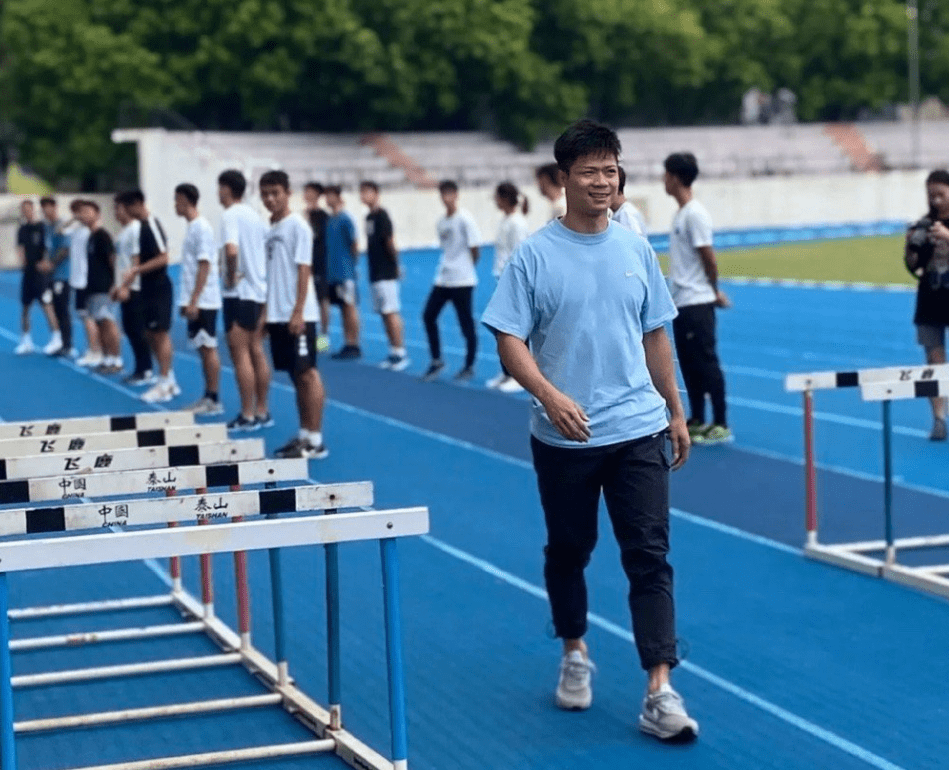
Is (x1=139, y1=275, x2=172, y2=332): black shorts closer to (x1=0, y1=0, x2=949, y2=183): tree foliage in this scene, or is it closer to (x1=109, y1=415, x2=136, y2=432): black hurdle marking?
(x1=109, y1=415, x2=136, y2=432): black hurdle marking

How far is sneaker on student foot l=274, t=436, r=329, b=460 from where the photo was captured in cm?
1237

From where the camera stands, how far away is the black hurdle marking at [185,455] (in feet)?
22.1

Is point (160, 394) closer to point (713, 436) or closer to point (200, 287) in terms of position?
point (200, 287)

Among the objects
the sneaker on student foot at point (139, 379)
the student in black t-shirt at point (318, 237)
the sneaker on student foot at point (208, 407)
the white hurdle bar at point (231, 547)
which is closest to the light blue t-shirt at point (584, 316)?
the white hurdle bar at point (231, 547)

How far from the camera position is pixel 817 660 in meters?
7.01

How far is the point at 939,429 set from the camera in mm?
12461

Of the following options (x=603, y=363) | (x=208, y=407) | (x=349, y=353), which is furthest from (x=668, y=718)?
(x=349, y=353)

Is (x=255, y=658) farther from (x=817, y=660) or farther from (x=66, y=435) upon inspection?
(x=817, y=660)

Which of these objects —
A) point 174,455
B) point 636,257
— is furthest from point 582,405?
point 174,455

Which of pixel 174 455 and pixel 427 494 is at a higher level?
pixel 174 455

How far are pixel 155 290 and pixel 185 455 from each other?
10.4 meters

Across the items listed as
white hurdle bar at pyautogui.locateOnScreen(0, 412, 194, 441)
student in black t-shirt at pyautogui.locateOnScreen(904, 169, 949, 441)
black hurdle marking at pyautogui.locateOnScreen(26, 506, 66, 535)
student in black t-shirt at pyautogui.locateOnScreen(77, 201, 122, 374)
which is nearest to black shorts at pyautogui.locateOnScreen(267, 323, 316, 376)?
student in black t-shirt at pyautogui.locateOnScreen(904, 169, 949, 441)

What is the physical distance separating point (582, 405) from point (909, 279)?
1020 inches

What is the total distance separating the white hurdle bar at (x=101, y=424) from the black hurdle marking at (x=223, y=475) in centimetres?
111
